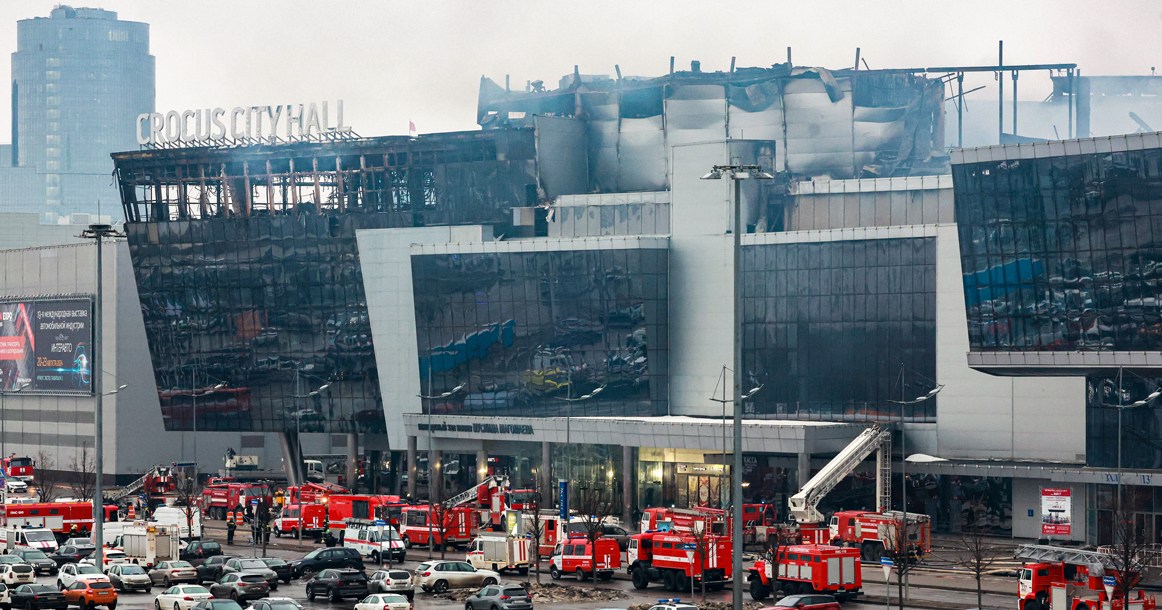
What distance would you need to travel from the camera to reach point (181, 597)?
73812 millimetres

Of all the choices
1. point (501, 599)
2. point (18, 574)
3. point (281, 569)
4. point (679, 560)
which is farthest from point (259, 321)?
point (501, 599)

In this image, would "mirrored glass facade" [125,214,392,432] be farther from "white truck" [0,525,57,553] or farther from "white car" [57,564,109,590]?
"white car" [57,564,109,590]

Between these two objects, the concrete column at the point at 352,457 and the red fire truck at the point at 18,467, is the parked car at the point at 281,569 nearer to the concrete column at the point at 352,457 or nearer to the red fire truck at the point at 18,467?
the concrete column at the point at 352,457

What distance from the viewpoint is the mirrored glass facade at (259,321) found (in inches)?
5827

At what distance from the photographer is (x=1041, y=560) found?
249 ft

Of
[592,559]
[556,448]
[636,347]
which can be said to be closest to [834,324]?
[636,347]

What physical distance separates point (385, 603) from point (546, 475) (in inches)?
2523

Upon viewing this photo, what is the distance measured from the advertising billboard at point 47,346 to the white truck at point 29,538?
73.2 metres

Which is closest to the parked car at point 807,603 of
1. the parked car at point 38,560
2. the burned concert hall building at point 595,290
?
the parked car at point 38,560

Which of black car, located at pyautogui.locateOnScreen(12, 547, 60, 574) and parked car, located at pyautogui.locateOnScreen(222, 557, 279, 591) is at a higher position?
parked car, located at pyautogui.locateOnScreen(222, 557, 279, 591)

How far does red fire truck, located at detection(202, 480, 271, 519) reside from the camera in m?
136

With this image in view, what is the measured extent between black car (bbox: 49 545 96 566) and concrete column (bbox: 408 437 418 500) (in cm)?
4789

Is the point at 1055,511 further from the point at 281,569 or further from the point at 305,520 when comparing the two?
the point at 305,520

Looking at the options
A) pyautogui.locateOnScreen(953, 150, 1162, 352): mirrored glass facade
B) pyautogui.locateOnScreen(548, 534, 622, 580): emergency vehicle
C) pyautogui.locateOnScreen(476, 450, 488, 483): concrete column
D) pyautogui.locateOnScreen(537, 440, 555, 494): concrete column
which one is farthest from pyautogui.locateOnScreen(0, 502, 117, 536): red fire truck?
pyautogui.locateOnScreen(953, 150, 1162, 352): mirrored glass facade
